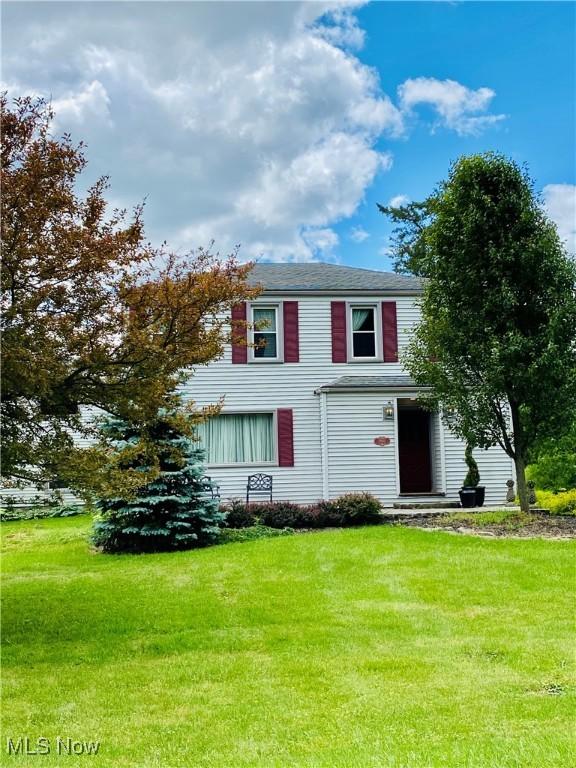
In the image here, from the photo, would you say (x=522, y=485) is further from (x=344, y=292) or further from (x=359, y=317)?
(x=344, y=292)

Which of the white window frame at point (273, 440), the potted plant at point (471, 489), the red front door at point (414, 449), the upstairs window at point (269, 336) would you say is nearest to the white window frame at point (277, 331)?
the upstairs window at point (269, 336)

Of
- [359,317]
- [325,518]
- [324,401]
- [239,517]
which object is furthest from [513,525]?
[359,317]

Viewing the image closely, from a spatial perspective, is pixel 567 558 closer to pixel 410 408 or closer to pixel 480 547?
pixel 480 547

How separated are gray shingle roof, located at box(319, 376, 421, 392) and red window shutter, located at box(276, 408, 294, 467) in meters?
1.30

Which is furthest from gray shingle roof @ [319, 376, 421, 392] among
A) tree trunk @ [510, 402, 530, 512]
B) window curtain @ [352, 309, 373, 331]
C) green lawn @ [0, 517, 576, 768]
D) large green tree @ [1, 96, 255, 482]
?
large green tree @ [1, 96, 255, 482]

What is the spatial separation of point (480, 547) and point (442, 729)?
21.3ft

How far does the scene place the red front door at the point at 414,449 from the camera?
17859 mm

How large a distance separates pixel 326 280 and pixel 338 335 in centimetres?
174

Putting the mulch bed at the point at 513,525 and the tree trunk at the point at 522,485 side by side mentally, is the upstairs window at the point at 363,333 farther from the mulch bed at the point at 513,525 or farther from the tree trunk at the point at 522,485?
the tree trunk at the point at 522,485

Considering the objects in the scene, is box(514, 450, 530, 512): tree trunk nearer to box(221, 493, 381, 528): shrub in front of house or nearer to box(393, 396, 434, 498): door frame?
box(221, 493, 381, 528): shrub in front of house

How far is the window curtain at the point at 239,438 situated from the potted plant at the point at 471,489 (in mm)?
4885

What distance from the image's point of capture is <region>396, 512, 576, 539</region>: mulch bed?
10.9m

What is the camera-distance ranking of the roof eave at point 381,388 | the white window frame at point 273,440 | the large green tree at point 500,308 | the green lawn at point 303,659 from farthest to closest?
the white window frame at point 273,440 < the roof eave at point 381,388 < the large green tree at point 500,308 < the green lawn at point 303,659

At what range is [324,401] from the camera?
16484 millimetres
